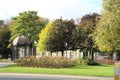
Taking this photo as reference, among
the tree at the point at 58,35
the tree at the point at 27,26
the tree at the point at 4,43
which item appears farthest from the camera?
the tree at the point at 4,43

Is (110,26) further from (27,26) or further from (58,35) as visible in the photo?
(27,26)

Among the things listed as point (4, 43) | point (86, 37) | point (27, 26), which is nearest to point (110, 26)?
point (86, 37)

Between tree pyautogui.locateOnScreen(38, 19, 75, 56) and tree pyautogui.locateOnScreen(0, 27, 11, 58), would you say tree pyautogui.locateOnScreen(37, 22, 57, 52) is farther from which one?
tree pyautogui.locateOnScreen(0, 27, 11, 58)

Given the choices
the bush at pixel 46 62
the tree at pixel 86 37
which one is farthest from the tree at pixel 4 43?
the bush at pixel 46 62

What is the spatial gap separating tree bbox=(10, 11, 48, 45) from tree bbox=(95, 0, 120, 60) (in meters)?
41.2

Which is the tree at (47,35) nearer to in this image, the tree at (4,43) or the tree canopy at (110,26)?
the tree at (4,43)

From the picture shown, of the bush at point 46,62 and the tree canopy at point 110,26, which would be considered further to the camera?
the bush at point 46,62

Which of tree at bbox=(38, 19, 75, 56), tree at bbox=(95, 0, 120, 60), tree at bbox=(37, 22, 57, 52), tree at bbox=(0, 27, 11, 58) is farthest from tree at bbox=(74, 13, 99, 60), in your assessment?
tree at bbox=(95, 0, 120, 60)

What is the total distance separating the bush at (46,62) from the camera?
38.1 m

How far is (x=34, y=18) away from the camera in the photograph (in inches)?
3093

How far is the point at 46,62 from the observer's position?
38.4 meters

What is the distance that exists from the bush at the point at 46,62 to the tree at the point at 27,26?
35.7m

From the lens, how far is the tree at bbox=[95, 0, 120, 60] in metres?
33.2

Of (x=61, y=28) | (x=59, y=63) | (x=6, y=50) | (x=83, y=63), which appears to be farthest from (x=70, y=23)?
(x=59, y=63)
